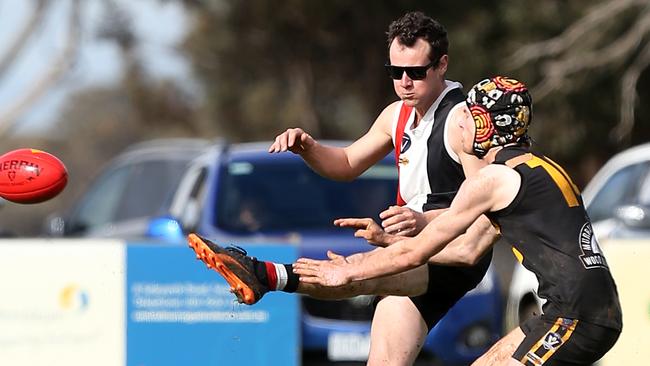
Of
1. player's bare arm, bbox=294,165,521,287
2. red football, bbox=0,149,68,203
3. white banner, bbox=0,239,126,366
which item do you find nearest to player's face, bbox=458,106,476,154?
player's bare arm, bbox=294,165,521,287

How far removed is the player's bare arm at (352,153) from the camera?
24.7 ft

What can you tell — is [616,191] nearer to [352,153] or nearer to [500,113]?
[352,153]

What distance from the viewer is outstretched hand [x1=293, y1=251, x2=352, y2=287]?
6.65 metres

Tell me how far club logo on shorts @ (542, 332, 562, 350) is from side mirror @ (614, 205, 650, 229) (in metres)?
5.78

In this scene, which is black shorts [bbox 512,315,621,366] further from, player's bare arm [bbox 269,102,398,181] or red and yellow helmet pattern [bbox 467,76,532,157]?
A: player's bare arm [bbox 269,102,398,181]

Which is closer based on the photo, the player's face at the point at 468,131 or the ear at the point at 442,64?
the player's face at the point at 468,131

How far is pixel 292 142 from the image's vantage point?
721 cm

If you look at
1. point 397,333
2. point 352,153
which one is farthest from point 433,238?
point 352,153

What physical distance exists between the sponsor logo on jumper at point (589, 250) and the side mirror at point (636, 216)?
5.60 meters

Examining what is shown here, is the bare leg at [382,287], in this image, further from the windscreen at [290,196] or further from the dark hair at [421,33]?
the windscreen at [290,196]

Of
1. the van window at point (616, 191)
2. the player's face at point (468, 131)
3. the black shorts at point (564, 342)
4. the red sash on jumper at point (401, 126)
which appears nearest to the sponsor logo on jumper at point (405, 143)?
the red sash on jumper at point (401, 126)

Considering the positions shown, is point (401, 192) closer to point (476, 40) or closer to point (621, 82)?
point (621, 82)

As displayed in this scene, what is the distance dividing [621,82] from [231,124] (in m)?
12.7

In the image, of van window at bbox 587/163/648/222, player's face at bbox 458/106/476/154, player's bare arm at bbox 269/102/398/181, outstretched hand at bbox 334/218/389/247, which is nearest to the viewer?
player's face at bbox 458/106/476/154
